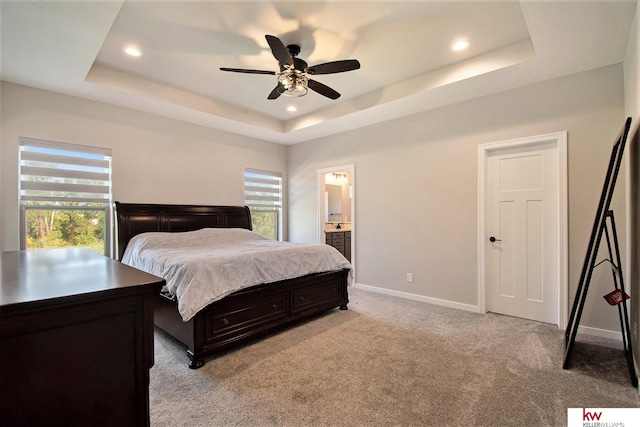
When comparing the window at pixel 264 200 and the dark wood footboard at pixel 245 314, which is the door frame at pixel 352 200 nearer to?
the window at pixel 264 200

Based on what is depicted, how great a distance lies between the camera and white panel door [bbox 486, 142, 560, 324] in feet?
10.7

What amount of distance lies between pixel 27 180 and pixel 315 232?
4.04 meters

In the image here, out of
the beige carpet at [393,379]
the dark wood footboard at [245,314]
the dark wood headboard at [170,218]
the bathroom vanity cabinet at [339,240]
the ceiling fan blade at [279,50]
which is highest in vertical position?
the ceiling fan blade at [279,50]

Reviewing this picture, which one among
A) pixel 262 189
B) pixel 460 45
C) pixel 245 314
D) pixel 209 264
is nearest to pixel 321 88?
pixel 460 45

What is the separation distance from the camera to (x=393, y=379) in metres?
2.19

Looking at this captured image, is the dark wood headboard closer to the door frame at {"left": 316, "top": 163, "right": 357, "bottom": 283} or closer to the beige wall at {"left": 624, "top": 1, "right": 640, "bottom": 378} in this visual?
the door frame at {"left": 316, "top": 163, "right": 357, "bottom": 283}

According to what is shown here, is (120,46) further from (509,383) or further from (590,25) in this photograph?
(509,383)

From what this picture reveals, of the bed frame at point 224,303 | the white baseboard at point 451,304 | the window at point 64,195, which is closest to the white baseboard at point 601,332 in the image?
the white baseboard at point 451,304

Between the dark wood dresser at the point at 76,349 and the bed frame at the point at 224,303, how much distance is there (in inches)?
60.0

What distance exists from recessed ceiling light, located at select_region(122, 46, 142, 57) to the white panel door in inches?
164

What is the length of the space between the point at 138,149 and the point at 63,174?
0.90 m

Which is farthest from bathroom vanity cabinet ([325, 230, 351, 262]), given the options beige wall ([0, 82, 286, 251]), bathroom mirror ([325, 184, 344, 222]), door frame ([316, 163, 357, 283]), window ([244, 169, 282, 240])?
beige wall ([0, 82, 286, 251])

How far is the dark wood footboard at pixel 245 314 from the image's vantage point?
2475mm

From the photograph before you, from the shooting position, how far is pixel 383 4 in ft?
7.62
